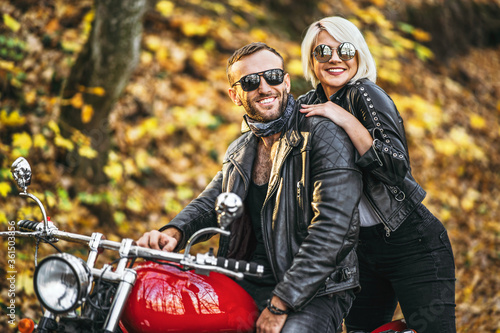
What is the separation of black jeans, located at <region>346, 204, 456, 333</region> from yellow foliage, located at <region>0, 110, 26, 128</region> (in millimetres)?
4494

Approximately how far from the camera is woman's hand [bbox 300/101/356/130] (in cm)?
251

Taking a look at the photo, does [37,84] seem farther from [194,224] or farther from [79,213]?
[194,224]

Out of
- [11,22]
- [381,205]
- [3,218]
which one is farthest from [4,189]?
[381,205]

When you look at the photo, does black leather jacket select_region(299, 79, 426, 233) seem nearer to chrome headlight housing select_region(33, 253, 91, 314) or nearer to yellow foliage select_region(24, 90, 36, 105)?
chrome headlight housing select_region(33, 253, 91, 314)

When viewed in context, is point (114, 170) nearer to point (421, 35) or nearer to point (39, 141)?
point (39, 141)

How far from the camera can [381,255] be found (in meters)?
2.78

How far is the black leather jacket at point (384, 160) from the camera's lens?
8.10 feet

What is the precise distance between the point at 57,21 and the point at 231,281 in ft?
19.9

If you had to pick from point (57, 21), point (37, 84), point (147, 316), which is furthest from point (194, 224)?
point (57, 21)

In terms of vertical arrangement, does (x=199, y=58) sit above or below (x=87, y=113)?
above

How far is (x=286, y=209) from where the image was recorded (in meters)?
2.41

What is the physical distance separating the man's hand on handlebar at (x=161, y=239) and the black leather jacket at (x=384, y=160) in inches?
41.2

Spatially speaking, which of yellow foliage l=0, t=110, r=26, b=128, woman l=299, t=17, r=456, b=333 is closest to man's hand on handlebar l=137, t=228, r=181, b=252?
woman l=299, t=17, r=456, b=333

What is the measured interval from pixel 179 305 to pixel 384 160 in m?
1.22
